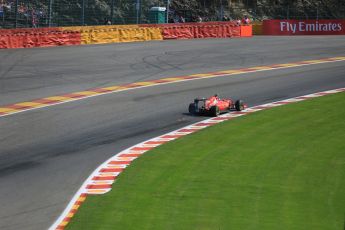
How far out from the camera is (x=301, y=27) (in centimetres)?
Answer: 5197

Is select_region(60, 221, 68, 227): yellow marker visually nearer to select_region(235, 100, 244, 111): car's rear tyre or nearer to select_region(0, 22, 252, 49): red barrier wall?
select_region(235, 100, 244, 111): car's rear tyre

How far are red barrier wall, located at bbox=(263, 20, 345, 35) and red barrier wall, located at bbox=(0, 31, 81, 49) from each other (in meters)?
17.2

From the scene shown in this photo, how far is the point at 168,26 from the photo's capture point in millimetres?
43812

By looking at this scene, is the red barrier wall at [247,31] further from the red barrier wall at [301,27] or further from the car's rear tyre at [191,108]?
the car's rear tyre at [191,108]

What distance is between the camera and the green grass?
11.7 m

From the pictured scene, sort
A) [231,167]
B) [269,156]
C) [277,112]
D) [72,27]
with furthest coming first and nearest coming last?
[72,27], [277,112], [269,156], [231,167]

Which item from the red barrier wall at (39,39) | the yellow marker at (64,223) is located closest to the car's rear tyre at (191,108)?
the yellow marker at (64,223)

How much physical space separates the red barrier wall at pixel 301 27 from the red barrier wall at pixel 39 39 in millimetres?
17233

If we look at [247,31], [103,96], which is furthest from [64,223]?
[247,31]

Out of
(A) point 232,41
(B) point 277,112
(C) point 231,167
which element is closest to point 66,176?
(C) point 231,167

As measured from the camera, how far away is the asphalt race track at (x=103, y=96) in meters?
14.2

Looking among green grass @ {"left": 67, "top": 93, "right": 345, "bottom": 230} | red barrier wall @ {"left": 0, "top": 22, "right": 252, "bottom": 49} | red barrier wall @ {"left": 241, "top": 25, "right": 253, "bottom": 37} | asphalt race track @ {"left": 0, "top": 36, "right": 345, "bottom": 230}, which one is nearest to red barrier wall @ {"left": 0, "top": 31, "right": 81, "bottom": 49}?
red barrier wall @ {"left": 0, "top": 22, "right": 252, "bottom": 49}

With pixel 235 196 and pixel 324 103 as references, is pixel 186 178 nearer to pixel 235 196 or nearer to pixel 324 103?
pixel 235 196

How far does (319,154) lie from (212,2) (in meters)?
37.3
